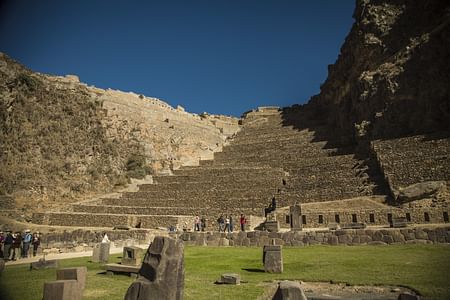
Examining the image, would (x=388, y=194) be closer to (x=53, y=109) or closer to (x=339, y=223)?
(x=339, y=223)

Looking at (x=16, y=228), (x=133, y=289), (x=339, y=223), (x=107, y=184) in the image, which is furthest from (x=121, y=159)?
(x=133, y=289)

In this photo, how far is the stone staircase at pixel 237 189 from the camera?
24031 mm

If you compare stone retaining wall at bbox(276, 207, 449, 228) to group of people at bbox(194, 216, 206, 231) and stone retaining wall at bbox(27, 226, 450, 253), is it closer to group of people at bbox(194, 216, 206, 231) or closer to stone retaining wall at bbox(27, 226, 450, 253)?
stone retaining wall at bbox(27, 226, 450, 253)

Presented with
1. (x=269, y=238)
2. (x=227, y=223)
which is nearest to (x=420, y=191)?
(x=269, y=238)

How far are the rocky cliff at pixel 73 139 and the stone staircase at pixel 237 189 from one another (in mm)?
4417

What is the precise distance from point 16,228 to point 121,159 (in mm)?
15865

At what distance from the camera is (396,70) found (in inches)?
1128

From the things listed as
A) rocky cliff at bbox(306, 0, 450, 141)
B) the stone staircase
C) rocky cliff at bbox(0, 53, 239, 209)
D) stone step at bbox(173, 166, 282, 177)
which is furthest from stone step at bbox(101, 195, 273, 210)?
rocky cliff at bbox(306, 0, 450, 141)

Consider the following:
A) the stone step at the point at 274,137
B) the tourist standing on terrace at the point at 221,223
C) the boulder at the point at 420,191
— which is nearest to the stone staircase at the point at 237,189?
the tourist standing on terrace at the point at 221,223

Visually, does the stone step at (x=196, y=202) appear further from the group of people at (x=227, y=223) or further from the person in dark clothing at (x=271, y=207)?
the group of people at (x=227, y=223)

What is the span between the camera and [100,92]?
140 ft

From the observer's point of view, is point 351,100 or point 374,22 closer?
point 374,22

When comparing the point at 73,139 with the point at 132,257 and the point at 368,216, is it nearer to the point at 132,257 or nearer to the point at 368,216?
the point at 132,257

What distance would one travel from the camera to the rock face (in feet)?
15.6
